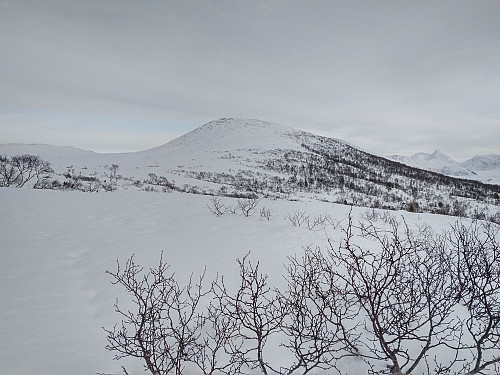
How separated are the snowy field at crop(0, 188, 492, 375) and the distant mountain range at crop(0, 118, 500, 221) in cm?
1397

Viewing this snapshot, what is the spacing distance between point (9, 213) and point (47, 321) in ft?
26.5

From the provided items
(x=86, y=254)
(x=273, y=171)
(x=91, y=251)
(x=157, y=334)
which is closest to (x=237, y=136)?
(x=273, y=171)

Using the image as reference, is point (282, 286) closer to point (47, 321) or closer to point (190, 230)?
point (47, 321)

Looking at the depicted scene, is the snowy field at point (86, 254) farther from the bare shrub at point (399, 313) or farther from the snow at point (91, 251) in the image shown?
the bare shrub at point (399, 313)

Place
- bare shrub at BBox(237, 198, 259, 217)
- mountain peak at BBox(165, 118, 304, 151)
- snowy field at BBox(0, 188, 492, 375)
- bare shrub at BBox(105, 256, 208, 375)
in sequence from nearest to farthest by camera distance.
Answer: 1. bare shrub at BBox(105, 256, 208, 375)
2. snowy field at BBox(0, 188, 492, 375)
3. bare shrub at BBox(237, 198, 259, 217)
4. mountain peak at BBox(165, 118, 304, 151)

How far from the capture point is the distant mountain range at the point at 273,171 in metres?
58.2

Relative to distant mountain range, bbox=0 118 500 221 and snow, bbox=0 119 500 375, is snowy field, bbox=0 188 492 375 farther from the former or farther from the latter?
distant mountain range, bbox=0 118 500 221

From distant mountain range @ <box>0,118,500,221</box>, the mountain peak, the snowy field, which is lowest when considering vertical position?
the snowy field

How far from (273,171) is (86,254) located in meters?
84.5

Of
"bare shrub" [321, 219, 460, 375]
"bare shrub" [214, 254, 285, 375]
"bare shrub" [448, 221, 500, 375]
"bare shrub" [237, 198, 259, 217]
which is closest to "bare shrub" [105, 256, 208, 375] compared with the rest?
"bare shrub" [214, 254, 285, 375]

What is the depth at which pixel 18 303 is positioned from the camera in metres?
4.60

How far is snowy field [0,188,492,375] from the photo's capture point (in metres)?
3.69

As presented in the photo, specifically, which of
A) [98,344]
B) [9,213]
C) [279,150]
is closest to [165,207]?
[9,213]

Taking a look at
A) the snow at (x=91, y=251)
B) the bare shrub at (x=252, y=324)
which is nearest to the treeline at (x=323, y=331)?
the bare shrub at (x=252, y=324)
